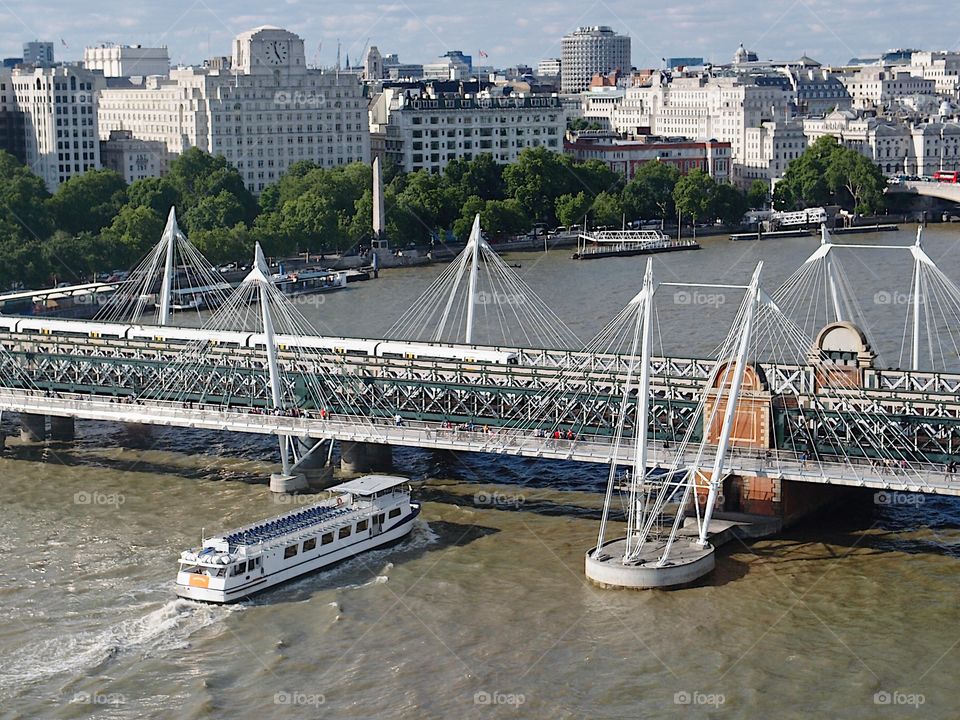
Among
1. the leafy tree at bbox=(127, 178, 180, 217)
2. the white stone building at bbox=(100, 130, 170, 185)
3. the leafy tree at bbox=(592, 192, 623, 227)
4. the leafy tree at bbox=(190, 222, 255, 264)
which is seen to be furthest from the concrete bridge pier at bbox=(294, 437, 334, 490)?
the white stone building at bbox=(100, 130, 170, 185)

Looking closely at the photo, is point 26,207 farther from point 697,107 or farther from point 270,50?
point 697,107

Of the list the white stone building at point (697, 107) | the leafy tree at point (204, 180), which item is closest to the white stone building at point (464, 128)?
the white stone building at point (697, 107)

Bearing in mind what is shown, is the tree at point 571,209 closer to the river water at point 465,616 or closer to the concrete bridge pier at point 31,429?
the concrete bridge pier at point 31,429

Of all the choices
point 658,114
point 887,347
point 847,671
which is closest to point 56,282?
point 887,347

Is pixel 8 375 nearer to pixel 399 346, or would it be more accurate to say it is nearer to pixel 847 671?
pixel 399 346

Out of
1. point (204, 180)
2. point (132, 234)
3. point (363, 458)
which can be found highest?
point (204, 180)

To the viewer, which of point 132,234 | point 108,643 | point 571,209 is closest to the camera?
point 108,643

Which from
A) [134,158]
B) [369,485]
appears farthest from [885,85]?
[369,485]
